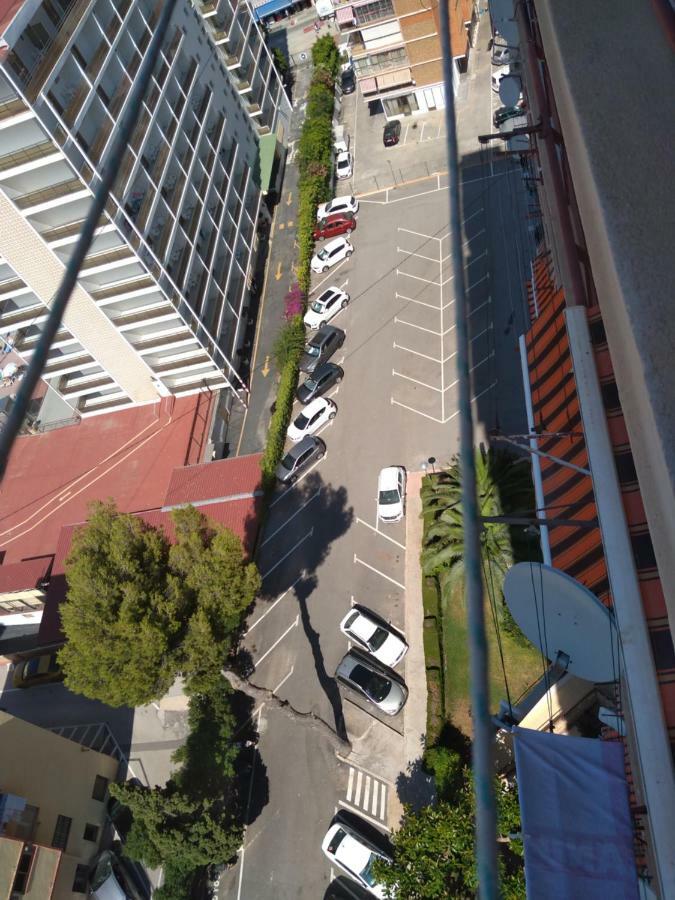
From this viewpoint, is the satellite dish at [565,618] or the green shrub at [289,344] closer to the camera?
the satellite dish at [565,618]

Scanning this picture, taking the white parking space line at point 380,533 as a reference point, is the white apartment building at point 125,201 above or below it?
above

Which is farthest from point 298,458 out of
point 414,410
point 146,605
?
point 146,605

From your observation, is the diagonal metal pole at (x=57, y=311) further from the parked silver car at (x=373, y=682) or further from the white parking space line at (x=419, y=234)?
the white parking space line at (x=419, y=234)

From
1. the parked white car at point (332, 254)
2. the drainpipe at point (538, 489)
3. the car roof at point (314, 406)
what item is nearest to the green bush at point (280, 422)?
the car roof at point (314, 406)

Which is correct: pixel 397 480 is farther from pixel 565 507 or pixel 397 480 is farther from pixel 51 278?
pixel 51 278

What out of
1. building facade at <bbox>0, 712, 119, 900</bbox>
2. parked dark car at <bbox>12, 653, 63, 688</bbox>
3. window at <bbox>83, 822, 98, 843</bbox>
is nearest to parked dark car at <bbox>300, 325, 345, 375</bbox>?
parked dark car at <bbox>12, 653, 63, 688</bbox>

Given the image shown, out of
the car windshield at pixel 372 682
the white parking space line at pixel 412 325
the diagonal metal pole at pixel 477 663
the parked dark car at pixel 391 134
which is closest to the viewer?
→ the diagonal metal pole at pixel 477 663

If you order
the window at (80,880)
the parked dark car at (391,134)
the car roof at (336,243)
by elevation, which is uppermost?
the parked dark car at (391,134)

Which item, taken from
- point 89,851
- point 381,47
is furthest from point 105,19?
point 89,851

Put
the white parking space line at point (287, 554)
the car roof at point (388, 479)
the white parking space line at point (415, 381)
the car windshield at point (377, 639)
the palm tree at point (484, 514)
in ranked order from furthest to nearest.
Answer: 1. the white parking space line at point (415, 381)
2. the white parking space line at point (287, 554)
3. the car roof at point (388, 479)
4. the car windshield at point (377, 639)
5. the palm tree at point (484, 514)
